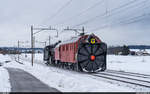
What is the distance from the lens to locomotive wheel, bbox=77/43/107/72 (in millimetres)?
24891

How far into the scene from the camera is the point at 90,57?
25047 mm

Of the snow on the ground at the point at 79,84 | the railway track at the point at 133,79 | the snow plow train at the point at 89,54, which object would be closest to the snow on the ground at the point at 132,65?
the snow plow train at the point at 89,54

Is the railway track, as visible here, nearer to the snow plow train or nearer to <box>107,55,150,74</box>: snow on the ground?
the snow plow train

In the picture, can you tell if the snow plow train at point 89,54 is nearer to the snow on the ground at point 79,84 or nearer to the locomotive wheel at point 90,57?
the locomotive wheel at point 90,57

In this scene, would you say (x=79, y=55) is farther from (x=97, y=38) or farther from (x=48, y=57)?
(x=48, y=57)

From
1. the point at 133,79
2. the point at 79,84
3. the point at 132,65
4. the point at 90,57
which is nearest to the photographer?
the point at 79,84

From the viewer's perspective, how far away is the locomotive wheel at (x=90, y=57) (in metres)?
24.9

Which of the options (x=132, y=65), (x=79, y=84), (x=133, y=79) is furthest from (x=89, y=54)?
(x=132, y=65)

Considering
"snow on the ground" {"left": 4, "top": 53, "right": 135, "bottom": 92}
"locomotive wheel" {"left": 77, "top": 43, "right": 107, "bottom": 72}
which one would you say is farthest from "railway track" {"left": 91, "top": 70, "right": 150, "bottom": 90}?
"locomotive wheel" {"left": 77, "top": 43, "right": 107, "bottom": 72}

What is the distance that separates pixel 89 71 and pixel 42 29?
16.9 metres

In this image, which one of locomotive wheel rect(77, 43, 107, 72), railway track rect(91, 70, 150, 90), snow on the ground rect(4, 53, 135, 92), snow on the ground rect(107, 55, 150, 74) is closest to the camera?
snow on the ground rect(4, 53, 135, 92)

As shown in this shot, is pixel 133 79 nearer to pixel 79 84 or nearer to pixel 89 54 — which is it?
pixel 89 54

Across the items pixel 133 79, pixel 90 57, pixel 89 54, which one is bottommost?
pixel 133 79

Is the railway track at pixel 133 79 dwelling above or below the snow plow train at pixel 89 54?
below
